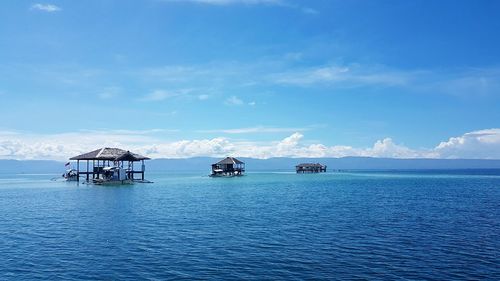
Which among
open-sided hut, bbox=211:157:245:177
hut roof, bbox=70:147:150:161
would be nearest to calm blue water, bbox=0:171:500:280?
hut roof, bbox=70:147:150:161

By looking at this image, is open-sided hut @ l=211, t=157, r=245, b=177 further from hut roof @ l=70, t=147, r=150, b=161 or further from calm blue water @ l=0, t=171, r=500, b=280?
calm blue water @ l=0, t=171, r=500, b=280

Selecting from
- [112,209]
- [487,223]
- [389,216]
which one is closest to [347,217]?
[389,216]

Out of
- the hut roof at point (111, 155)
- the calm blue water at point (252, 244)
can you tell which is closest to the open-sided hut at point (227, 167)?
the hut roof at point (111, 155)

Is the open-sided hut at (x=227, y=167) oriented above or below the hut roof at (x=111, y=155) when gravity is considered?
below

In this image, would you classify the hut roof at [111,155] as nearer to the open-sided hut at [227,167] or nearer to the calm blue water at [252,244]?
the calm blue water at [252,244]

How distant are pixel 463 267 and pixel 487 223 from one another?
15.8 m

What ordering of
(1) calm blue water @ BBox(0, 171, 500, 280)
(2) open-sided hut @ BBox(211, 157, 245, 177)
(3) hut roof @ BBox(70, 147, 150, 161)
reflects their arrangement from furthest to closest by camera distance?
(2) open-sided hut @ BBox(211, 157, 245, 177) → (3) hut roof @ BBox(70, 147, 150, 161) → (1) calm blue water @ BBox(0, 171, 500, 280)

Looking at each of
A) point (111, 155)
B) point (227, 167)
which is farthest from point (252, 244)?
point (227, 167)

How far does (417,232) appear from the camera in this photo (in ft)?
91.6

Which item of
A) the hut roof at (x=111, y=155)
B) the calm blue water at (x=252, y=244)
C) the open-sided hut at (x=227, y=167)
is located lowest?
the calm blue water at (x=252, y=244)

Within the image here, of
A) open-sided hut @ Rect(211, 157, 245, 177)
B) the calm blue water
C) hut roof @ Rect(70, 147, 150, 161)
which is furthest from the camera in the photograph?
open-sided hut @ Rect(211, 157, 245, 177)

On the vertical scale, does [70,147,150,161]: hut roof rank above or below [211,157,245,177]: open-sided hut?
above

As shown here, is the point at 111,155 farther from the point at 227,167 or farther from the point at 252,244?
the point at 252,244

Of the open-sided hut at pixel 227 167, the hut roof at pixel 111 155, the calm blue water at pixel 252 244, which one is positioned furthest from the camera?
the open-sided hut at pixel 227 167
